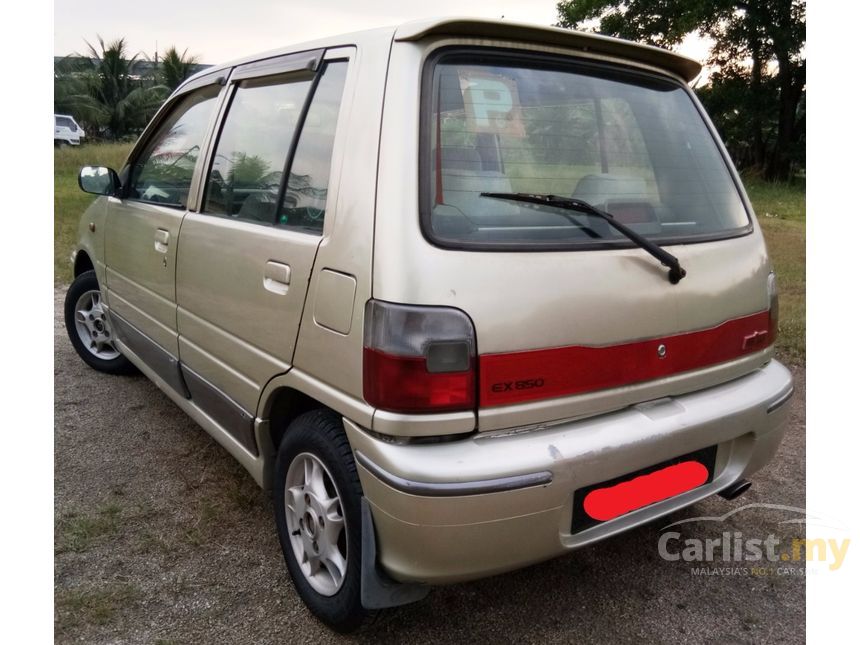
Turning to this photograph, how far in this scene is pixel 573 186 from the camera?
2082mm

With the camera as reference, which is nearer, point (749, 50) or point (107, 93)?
point (749, 50)

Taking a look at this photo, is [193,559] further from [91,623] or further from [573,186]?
[573,186]

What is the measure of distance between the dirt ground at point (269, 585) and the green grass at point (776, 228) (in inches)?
104

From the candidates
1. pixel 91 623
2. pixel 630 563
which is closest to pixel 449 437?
pixel 630 563

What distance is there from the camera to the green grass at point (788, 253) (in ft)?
17.1

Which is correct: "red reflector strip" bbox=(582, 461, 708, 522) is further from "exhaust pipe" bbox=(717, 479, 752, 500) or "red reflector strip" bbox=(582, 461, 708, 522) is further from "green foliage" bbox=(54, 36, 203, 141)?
"green foliage" bbox=(54, 36, 203, 141)

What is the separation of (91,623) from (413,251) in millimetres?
1631

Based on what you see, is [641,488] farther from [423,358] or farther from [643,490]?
[423,358]

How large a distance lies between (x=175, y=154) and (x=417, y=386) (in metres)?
2.12

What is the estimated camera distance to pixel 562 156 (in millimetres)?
2090

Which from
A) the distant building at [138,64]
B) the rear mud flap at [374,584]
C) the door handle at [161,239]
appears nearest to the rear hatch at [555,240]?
the rear mud flap at [374,584]

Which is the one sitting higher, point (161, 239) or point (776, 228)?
point (776, 228)

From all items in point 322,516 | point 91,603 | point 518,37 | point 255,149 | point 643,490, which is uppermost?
point 518,37

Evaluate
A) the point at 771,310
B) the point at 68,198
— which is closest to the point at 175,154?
the point at 771,310
